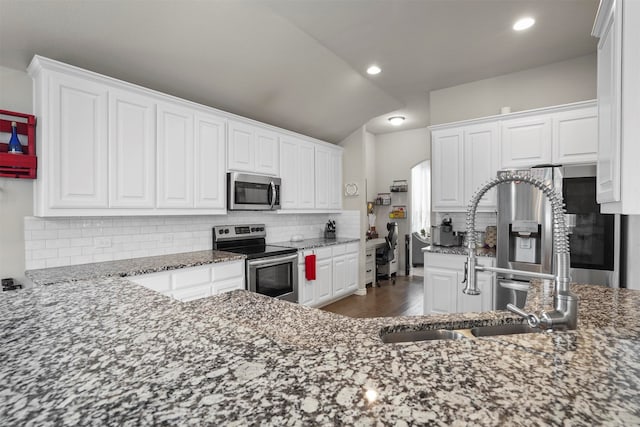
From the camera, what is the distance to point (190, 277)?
9.32 ft

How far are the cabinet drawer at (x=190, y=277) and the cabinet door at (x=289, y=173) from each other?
156 centimetres

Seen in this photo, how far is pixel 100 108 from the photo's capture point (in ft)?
8.34

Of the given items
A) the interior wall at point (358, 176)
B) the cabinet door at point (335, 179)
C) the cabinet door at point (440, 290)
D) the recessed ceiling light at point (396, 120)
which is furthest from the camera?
the recessed ceiling light at point (396, 120)

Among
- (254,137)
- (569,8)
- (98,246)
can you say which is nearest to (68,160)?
(98,246)

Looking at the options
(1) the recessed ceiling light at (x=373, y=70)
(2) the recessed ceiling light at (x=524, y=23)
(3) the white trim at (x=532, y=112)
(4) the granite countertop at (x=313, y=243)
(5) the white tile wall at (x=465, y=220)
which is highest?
(1) the recessed ceiling light at (x=373, y=70)

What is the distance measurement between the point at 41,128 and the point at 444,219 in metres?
4.23

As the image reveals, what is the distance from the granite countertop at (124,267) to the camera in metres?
2.25

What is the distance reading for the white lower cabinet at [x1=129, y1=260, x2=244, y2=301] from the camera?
8.54 ft

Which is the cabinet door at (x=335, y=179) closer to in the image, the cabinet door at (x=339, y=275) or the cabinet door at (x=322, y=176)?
the cabinet door at (x=322, y=176)

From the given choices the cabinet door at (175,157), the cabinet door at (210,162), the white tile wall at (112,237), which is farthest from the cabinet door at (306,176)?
the cabinet door at (175,157)

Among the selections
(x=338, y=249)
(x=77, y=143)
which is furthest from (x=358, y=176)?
(x=77, y=143)

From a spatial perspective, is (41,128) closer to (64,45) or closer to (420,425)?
(64,45)

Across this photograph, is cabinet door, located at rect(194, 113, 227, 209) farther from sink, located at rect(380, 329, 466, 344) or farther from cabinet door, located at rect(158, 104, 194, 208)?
sink, located at rect(380, 329, 466, 344)

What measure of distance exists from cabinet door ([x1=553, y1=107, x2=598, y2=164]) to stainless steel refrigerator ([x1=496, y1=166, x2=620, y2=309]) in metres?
0.50
